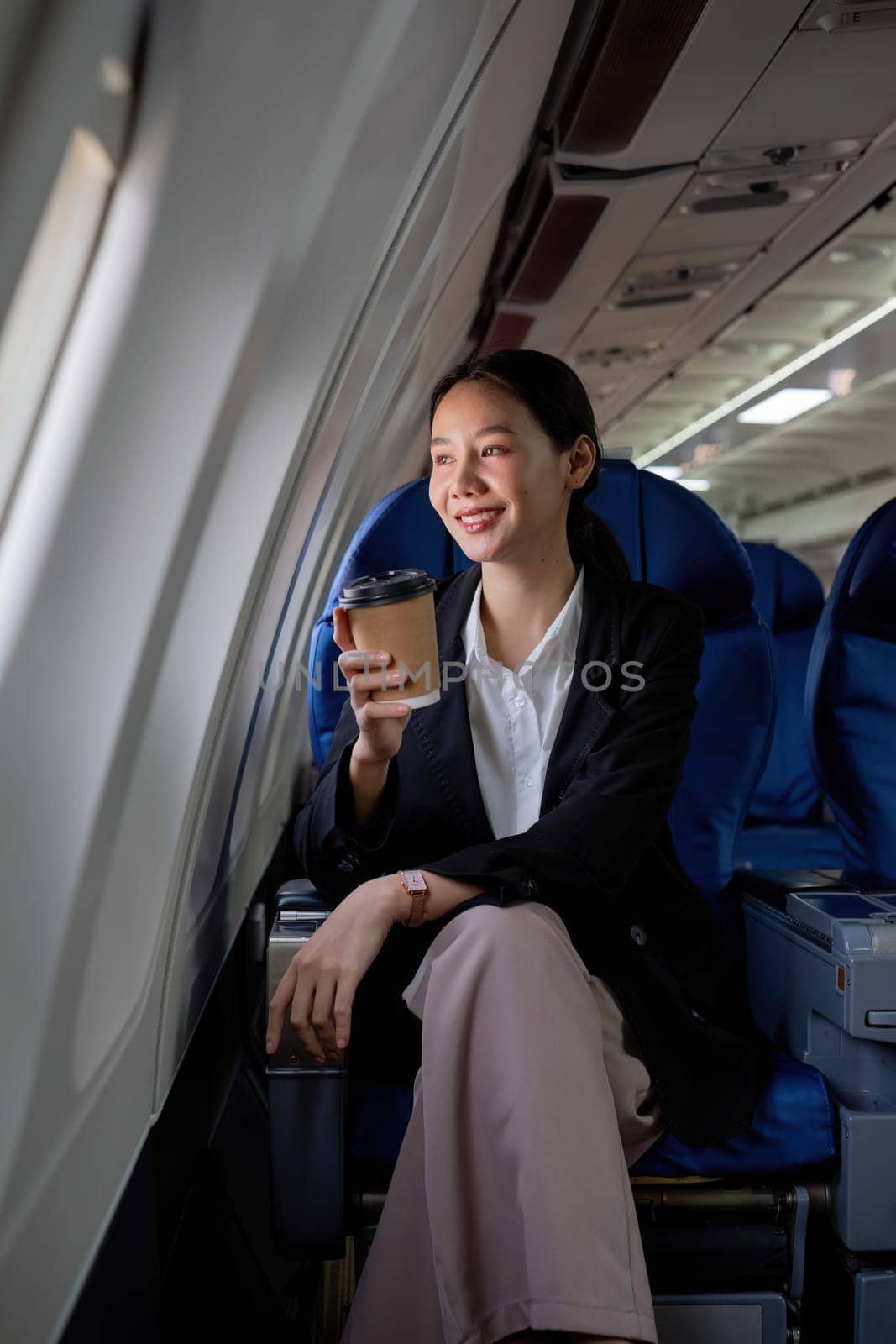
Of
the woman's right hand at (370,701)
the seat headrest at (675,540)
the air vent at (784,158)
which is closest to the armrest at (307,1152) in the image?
the woman's right hand at (370,701)

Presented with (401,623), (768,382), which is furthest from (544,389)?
(768,382)

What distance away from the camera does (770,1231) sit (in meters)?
1.70

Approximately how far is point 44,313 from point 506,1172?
1020mm

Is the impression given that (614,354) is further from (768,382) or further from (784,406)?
(784,406)

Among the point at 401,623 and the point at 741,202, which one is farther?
the point at 741,202

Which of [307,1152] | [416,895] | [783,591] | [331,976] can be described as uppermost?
[783,591]

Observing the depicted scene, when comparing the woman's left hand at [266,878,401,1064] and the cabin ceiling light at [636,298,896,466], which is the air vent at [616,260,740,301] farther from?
the woman's left hand at [266,878,401,1064]

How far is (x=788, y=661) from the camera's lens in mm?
4043

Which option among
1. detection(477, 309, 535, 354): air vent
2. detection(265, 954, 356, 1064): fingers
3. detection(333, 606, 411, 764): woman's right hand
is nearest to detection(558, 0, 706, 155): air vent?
detection(477, 309, 535, 354): air vent

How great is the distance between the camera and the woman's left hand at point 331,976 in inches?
62.2

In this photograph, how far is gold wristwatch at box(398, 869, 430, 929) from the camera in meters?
1.64

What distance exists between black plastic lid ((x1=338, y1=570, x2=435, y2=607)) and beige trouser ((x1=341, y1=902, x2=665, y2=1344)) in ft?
1.38

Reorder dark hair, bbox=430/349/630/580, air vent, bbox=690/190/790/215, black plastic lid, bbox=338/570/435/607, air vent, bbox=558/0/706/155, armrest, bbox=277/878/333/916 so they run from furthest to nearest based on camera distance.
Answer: air vent, bbox=690/190/790/215
air vent, bbox=558/0/706/155
dark hair, bbox=430/349/630/580
armrest, bbox=277/878/333/916
black plastic lid, bbox=338/570/435/607

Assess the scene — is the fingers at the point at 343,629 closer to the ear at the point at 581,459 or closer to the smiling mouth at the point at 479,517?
the smiling mouth at the point at 479,517
